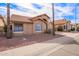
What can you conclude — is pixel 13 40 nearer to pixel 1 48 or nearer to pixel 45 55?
pixel 1 48

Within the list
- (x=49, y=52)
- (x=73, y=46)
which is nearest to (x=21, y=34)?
(x=49, y=52)

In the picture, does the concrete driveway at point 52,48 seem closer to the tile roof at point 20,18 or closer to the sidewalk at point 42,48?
the sidewalk at point 42,48

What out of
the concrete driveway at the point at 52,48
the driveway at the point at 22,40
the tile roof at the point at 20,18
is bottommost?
the concrete driveway at the point at 52,48

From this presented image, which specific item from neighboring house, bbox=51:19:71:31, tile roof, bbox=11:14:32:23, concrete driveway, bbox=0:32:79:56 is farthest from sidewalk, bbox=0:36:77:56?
tile roof, bbox=11:14:32:23

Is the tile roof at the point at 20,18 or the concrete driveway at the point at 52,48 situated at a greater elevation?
the tile roof at the point at 20,18

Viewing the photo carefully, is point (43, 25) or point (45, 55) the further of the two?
point (43, 25)

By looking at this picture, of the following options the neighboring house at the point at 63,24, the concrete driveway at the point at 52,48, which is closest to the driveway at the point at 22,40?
the concrete driveway at the point at 52,48
